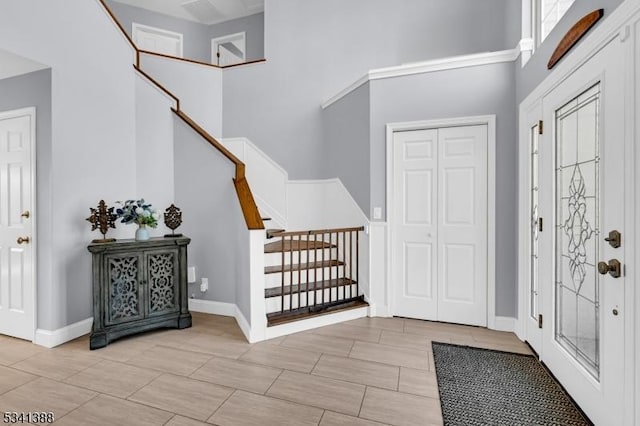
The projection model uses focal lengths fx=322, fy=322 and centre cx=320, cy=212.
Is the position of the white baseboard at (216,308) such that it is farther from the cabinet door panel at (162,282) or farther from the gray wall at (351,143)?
the gray wall at (351,143)

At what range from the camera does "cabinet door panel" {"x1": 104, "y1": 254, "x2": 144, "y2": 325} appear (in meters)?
2.98

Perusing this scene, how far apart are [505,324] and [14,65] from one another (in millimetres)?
5234

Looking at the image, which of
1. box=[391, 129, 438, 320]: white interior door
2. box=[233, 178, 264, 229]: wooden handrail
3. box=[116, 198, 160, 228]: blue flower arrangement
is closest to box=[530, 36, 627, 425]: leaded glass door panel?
Result: box=[391, 129, 438, 320]: white interior door

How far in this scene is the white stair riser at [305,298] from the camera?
339 cm

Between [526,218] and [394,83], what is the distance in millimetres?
1961

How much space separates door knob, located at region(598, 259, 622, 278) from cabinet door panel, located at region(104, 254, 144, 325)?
3574mm

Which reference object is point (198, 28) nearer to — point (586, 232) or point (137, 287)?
point (137, 287)

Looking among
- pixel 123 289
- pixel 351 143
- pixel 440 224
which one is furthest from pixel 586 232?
pixel 123 289

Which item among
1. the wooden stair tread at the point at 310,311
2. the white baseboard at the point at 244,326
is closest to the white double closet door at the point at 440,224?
the wooden stair tread at the point at 310,311

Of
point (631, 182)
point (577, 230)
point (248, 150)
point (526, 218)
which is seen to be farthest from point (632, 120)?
point (248, 150)

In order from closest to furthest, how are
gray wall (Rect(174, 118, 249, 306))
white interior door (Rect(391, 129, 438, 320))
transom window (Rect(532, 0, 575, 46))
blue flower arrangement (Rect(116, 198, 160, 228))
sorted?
transom window (Rect(532, 0, 575, 46))
blue flower arrangement (Rect(116, 198, 160, 228))
white interior door (Rect(391, 129, 438, 320))
gray wall (Rect(174, 118, 249, 306))

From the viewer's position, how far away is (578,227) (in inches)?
84.6

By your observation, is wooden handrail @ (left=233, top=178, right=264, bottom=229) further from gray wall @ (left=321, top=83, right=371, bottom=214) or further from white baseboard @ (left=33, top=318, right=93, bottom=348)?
white baseboard @ (left=33, top=318, right=93, bottom=348)

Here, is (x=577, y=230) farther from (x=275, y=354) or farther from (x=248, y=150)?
(x=248, y=150)
